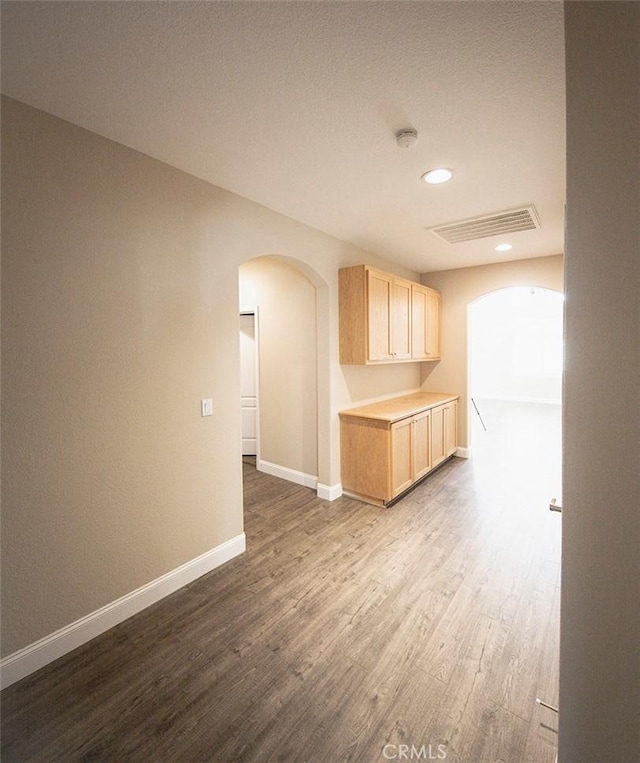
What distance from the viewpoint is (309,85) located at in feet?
5.20

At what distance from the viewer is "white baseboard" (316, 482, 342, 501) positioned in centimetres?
378

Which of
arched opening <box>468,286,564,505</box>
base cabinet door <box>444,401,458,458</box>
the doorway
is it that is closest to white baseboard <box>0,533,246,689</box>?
the doorway

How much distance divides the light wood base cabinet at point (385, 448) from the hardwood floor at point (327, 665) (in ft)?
2.16

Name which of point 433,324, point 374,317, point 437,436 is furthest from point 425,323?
point 437,436

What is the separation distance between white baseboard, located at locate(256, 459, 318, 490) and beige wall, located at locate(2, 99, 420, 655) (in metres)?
1.45

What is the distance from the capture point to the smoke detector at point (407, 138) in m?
1.90

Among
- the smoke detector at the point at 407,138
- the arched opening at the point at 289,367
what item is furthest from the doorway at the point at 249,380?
the smoke detector at the point at 407,138

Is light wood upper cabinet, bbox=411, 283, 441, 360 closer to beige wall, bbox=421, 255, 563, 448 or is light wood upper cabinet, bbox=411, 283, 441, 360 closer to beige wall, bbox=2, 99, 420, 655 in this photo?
beige wall, bbox=421, 255, 563, 448

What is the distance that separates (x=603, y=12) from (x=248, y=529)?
3394 millimetres

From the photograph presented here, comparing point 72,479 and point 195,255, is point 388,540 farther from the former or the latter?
point 195,255

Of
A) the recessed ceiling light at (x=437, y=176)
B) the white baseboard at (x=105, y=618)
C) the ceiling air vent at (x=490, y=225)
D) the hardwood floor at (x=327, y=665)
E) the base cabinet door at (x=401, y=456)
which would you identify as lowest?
the hardwood floor at (x=327, y=665)

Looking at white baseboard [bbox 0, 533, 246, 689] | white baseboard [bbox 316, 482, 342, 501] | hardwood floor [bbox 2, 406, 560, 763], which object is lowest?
hardwood floor [bbox 2, 406, 560, 763]

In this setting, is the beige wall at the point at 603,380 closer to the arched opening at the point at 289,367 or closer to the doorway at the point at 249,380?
the arched opening at the point at 289,367

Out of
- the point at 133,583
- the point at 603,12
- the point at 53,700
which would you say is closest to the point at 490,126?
the point at 603,12
